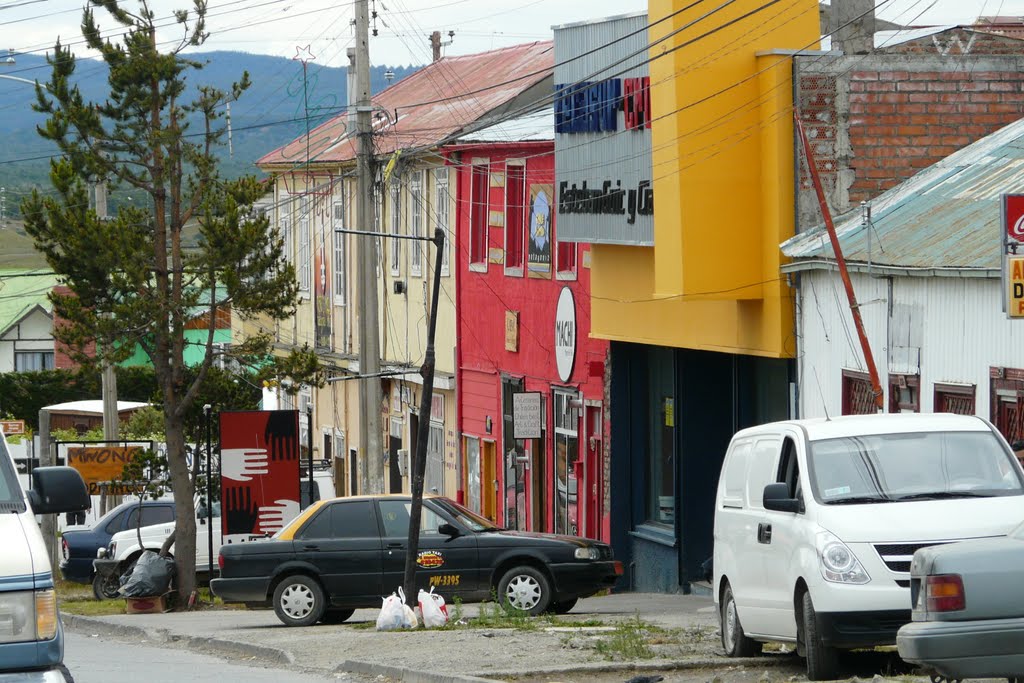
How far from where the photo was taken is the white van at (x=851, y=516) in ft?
36.2

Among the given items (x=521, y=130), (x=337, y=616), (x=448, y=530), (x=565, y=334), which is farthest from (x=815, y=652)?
(x=521, y=130)

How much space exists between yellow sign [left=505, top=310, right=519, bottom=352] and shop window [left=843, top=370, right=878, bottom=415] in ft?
38.8

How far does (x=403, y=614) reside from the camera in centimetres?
1792

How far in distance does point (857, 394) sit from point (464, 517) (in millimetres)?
4877

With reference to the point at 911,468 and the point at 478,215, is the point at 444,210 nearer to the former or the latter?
the point at 478,215

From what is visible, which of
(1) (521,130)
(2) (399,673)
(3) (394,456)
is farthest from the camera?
(3) (394,456)

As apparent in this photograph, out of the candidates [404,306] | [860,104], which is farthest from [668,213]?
[404,306]

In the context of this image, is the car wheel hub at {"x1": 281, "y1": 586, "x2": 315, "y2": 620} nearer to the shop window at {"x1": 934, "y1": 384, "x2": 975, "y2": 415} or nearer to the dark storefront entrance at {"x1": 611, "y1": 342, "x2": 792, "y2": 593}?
the dark storefront entrance at {"x1": 611, "y1": 342, "x2": 792, "y2": 593}

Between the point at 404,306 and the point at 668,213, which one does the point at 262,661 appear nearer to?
the point at 668,213

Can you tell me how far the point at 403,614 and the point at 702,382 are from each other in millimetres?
8475

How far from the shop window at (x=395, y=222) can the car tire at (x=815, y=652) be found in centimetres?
2633

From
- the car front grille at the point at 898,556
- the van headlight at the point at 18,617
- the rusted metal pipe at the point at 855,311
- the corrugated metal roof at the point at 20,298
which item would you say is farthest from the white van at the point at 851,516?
the corrugated metal roof at the point at 20,298

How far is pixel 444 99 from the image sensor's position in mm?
39375

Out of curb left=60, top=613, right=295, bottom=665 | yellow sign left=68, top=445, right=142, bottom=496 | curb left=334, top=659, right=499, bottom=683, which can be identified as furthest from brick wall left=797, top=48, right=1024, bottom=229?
yellow sign left=68, top=445, right=142, bottom=496
